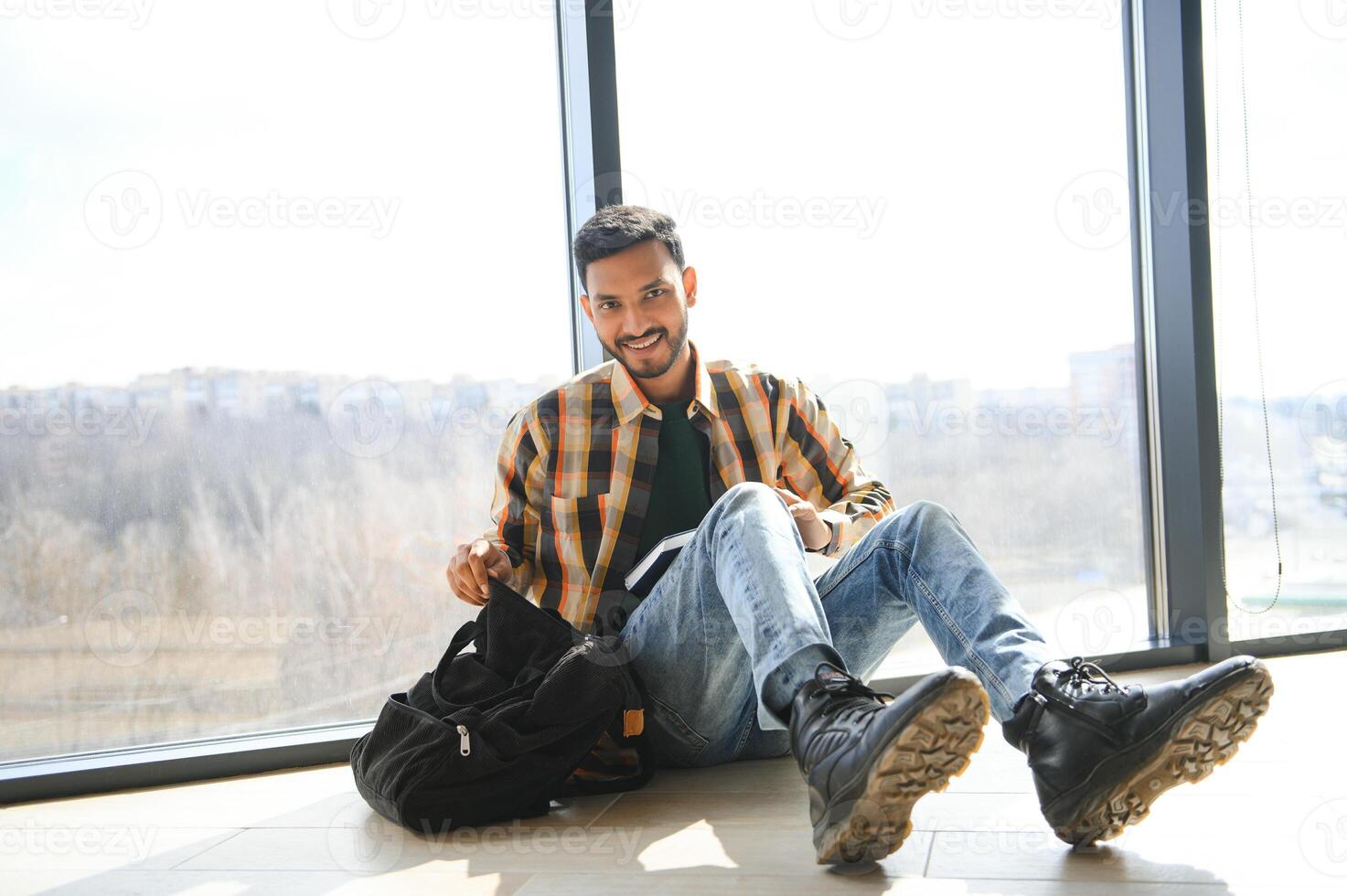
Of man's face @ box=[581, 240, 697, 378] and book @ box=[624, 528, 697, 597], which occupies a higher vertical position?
man's face @ box=[581, 240, 697, 378]

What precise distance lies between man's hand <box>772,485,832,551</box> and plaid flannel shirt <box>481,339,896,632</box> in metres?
0.09

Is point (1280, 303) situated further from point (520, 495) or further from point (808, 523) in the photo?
point (520, 495)

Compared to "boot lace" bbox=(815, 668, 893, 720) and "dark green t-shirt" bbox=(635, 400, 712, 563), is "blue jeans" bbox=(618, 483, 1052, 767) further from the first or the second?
"dark green t-shirt" bbox=(635, 400, 712, 563)

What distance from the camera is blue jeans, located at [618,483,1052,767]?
1.28 m

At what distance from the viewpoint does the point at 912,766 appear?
3.66ft

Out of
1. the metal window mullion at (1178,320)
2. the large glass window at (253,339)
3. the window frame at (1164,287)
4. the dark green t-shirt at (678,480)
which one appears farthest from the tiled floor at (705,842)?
the metal window mullion at (1178,320)

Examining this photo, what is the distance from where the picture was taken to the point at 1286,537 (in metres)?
2.61

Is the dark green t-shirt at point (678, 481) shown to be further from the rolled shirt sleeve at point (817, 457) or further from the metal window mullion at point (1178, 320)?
the metal window mullion at point (1178, 320)

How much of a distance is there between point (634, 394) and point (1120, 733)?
3.15 ft

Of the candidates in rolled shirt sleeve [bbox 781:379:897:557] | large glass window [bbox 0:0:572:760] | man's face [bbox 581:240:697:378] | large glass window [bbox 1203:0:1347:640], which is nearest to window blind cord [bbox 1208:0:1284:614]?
large glass window [bbox 1203:0:1347:640]

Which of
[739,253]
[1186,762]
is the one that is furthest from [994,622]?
[739,253]

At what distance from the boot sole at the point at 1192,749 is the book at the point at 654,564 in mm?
655

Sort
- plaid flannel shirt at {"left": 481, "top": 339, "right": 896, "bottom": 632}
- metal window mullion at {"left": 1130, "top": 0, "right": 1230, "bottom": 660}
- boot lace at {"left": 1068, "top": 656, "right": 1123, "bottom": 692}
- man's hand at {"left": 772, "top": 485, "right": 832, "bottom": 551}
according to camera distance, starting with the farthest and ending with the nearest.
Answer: metal window mullion at {"left": 1130, "top": 0, "right": 1230, "bottom": 660} < plaid flannel shirt at {"left": 481, "top": 339, "right": 896, "bottom": 632} < man's hand at {"left": 772, "top": 485, "right": 832, "bottom": 551} < boot lace at {"left": 1068, "top": 656, "right": 1123, "bottom": 692}

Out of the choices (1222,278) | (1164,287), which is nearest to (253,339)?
(1164,287)
